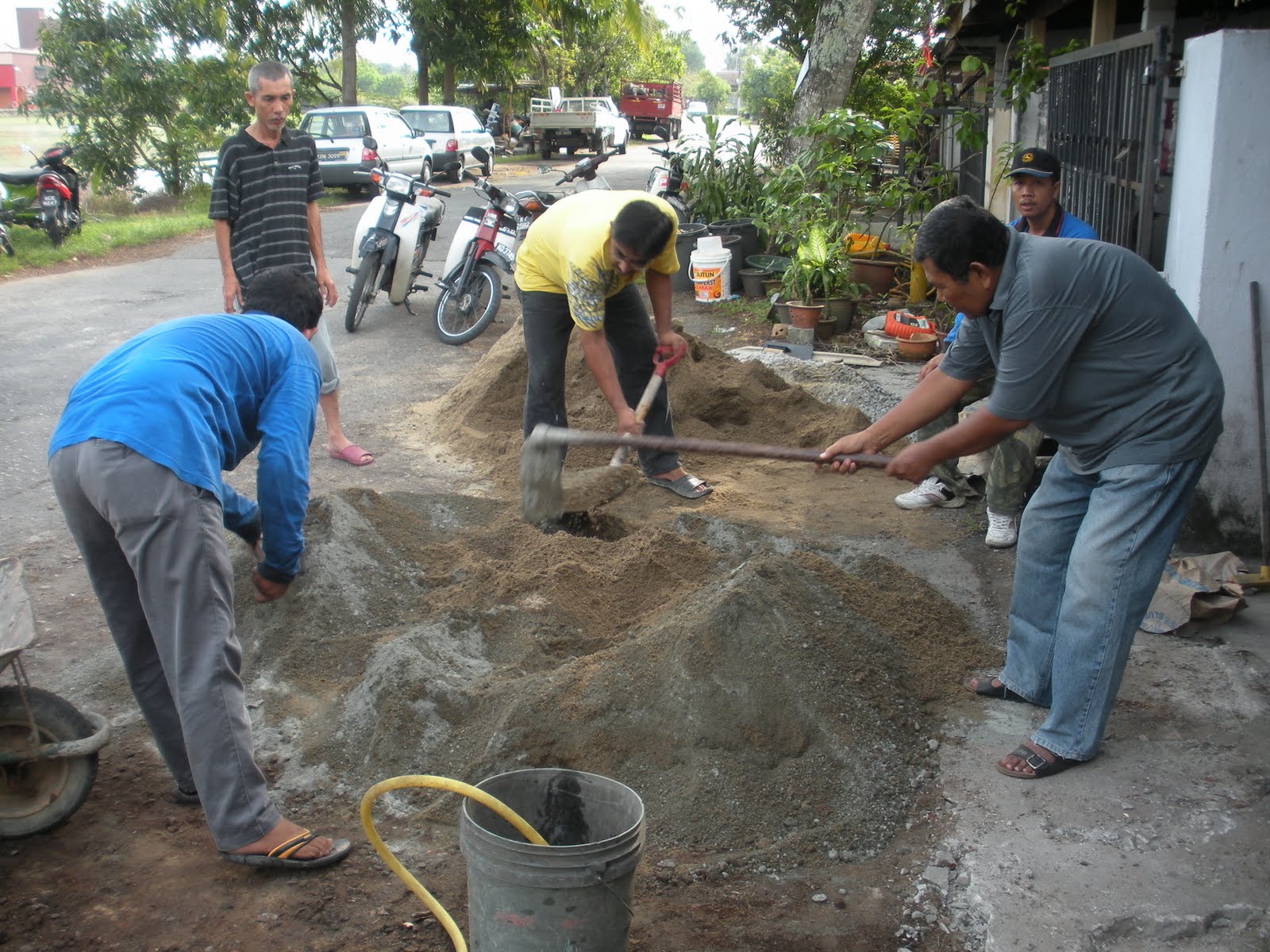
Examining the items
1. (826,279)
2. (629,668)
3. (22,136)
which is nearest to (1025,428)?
(629,668)

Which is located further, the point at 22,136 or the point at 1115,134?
the point at 22,136

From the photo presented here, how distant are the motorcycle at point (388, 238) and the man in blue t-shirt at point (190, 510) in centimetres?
581

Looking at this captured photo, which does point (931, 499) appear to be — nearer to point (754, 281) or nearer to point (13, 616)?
point (13, 616)

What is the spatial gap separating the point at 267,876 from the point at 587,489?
2635 millimetres

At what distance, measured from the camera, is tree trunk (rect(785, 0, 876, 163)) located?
10586 mm

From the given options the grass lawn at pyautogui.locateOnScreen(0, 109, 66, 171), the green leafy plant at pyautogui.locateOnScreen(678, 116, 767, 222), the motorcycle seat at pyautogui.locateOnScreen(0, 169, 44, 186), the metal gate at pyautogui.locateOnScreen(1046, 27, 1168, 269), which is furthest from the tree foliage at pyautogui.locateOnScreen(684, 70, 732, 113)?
the metal gate at pyautogui.locateOnScreen(1046, 27, 1168, 269)

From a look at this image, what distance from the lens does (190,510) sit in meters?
2.60

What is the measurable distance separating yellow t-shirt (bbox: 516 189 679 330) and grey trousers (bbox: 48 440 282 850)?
206cm

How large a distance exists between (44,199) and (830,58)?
9245 millimetres

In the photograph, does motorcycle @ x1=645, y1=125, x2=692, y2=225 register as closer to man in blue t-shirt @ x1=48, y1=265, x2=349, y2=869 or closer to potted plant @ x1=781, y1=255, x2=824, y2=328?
potted plant @ x1=781, y1=255, x2=824, y2=328

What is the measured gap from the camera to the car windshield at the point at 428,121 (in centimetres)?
2317

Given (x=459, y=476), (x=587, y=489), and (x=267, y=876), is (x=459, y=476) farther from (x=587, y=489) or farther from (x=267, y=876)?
(x=267, y=876)

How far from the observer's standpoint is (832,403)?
652 cm

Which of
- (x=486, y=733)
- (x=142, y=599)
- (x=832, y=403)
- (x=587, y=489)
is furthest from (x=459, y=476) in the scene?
(x=142, y=599)
